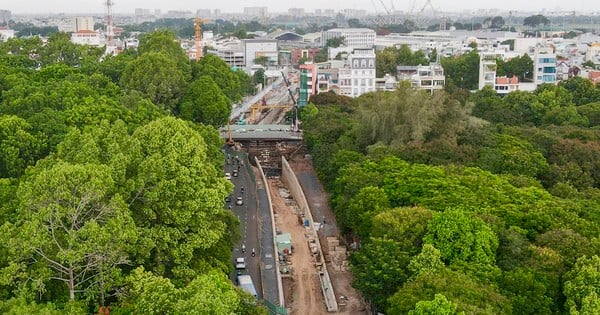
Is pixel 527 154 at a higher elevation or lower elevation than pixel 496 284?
higher

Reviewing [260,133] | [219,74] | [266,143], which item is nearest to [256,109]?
[219,74]

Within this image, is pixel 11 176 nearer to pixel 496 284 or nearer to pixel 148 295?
pixel 148 295

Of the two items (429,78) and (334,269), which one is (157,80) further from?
(429,78)

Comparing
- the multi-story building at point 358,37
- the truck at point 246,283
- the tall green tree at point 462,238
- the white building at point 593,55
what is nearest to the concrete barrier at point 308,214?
the truck at point 246,283

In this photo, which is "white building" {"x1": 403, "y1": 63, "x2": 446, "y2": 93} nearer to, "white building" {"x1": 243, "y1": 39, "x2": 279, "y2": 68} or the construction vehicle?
the construction vehicle

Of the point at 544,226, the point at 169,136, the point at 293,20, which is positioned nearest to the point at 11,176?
the point at 169,136

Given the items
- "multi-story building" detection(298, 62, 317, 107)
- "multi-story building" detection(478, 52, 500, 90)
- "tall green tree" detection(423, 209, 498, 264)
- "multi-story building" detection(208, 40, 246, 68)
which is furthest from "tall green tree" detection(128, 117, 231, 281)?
"multi-story building" detection(208, 40, 246, 68)
